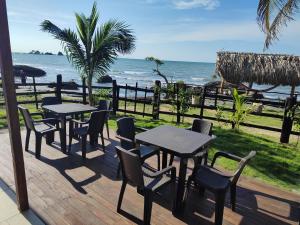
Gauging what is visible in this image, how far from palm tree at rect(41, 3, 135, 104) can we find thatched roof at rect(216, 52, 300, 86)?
6628 mm

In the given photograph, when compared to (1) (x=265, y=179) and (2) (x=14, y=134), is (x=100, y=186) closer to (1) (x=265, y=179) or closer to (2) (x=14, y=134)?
(2) (x=14, y=134)

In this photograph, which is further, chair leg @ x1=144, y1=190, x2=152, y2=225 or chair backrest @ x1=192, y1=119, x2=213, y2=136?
chair backrest @ x1=192, y1=119, x2=213, y2=136

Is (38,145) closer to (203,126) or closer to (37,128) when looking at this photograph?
(37,128)

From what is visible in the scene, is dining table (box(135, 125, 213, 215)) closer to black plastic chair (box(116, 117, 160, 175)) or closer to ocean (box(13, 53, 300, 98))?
black plastic chair (box(116, 117, 160, 175))

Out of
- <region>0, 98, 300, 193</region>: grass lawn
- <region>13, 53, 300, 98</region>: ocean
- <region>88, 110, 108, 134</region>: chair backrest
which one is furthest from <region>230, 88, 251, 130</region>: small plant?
<region>13, 53, 300, 98</region>: ocean

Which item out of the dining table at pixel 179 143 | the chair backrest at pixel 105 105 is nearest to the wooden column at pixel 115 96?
the chair backrest at pixel 105 105

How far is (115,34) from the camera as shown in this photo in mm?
6895

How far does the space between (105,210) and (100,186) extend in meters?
0.54

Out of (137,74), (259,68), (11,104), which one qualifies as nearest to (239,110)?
(11,104)

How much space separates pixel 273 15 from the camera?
5383mm

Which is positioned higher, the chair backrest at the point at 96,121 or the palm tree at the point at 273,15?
the palm tree at the point at 273,15

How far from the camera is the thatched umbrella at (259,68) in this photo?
11219 millimetres

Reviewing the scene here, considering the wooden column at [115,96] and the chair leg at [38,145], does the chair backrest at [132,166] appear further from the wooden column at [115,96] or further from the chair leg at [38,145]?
the wooden column at [115,96]

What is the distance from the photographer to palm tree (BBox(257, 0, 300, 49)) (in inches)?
202
